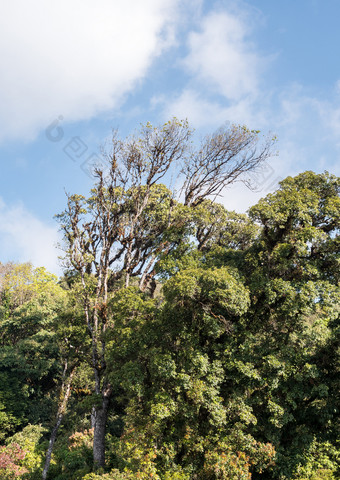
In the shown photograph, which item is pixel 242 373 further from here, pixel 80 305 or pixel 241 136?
pixel 241 136

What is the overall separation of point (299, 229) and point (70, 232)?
11024 mm

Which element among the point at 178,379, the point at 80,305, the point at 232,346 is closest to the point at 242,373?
the point at 232,346

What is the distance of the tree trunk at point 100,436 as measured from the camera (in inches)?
514

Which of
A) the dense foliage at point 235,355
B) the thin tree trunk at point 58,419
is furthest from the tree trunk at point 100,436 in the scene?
the thin tree trunk at point 58,419

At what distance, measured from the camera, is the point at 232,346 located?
11219 mm

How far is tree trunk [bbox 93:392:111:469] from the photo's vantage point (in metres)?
13.1

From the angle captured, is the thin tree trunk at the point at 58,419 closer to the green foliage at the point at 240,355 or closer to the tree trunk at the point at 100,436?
the green foliage at the point at 240,355

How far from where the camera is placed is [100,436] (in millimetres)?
13227

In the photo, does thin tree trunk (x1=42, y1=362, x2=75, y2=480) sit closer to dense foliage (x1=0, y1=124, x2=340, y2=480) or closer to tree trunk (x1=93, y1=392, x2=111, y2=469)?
dense foliage (x1=0, y1=124, x2=340, y2=480)

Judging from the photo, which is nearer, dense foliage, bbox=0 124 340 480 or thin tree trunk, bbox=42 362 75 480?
dense foliage, bbox=0 124 340 480

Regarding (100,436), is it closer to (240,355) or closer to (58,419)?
(58,419)


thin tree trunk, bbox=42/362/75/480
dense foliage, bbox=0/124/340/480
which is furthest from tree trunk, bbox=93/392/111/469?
thin tree trunk, bbox=42/362/75/480

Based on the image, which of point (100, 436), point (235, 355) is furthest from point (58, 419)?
point (235, 355)

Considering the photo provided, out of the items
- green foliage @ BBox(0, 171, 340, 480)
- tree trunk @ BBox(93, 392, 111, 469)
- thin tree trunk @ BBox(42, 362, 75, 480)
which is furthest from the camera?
thin tree trunk @ BBox(42, 362, 75, 480)
